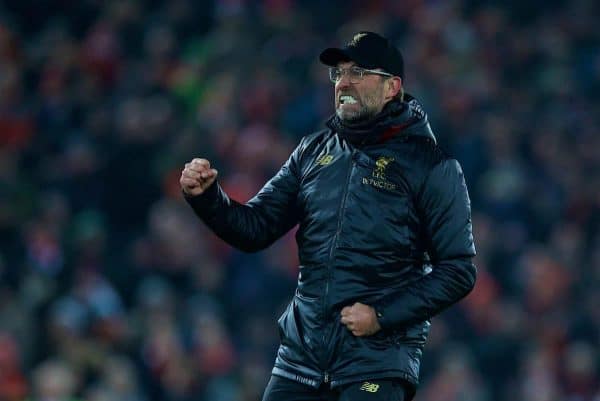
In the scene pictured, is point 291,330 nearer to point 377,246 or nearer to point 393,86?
point 377,246

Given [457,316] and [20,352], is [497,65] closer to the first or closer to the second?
[457,316]

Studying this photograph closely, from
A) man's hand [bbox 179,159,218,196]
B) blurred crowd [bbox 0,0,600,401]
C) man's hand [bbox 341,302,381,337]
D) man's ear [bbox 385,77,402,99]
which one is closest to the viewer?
man's hand [bbox 341,302,381,337]

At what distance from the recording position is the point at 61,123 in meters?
12.1

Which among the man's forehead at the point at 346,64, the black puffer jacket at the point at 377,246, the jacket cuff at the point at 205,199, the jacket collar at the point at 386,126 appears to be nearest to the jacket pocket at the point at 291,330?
the black puffer jacket at the point at 377,246

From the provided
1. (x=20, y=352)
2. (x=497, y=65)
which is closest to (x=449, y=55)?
(x=497, y=65)

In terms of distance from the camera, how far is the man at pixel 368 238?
5000 millimetres

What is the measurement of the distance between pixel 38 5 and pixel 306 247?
919 cm

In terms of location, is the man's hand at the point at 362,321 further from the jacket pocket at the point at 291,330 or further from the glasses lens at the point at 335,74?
the glasses lens at the point at 335,74

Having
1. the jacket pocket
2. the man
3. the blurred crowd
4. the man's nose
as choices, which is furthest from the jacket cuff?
the blurred crowd

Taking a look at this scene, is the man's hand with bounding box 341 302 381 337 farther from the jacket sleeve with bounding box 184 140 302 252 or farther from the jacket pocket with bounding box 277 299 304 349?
the jacket sleeve with bounding box 184 140 302 252

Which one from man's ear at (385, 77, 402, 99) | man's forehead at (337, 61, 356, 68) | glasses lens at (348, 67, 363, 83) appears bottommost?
man's ear at (385, 77, 402, 99)

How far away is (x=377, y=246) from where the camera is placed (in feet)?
16.6

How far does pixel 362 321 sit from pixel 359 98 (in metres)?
0.84

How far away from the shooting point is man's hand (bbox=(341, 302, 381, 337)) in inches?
→ 195
